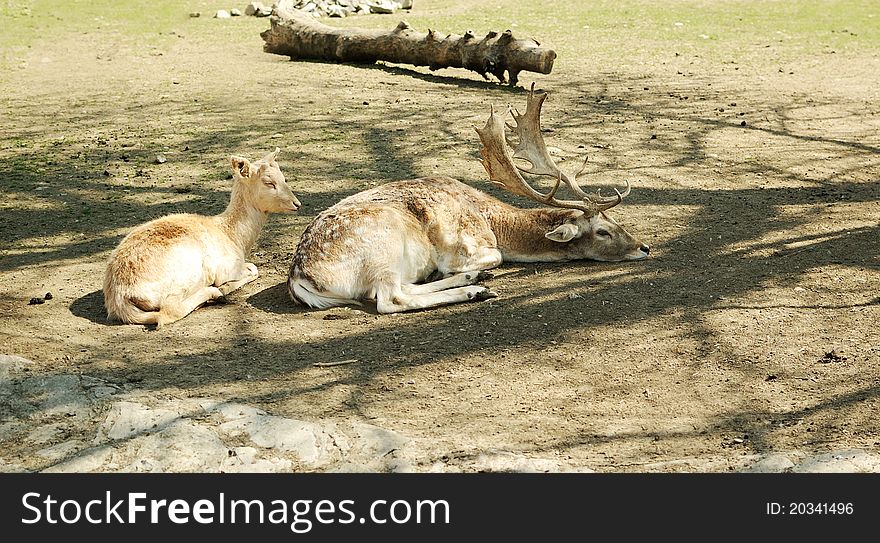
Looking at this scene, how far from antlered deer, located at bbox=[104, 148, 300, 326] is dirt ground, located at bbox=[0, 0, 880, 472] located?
0.53ft

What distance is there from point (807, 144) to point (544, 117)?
2.55 m

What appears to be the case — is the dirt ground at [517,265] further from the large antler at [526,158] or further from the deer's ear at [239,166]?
the deer's ear at [239,166]

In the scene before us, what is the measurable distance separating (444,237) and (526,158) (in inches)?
40.7

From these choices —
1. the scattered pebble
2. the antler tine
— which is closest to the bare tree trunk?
the antler tine

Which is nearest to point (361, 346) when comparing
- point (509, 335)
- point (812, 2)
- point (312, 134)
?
point (509, 335)

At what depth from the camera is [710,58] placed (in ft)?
47.5

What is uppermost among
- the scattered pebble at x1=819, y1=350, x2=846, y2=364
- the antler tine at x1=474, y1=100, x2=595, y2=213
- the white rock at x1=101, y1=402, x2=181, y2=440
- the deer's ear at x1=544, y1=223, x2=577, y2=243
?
the antler tine at x1=474, y1=100, x2=595, y2=213

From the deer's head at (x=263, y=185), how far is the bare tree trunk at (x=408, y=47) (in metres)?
5.94

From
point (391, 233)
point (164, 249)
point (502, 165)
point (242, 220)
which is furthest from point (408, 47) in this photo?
point (164, 249)

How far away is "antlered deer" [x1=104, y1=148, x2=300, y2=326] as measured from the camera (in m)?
6.27

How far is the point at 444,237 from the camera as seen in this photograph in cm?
704

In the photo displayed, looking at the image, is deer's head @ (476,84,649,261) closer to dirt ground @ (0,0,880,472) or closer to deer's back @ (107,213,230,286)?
dirt ground @ (0,0,880,472)

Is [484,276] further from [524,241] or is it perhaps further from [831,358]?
[831,358]

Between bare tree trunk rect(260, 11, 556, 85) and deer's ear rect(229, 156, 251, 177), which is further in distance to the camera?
bare tree trunk rect(260, 11, 556, 85)
